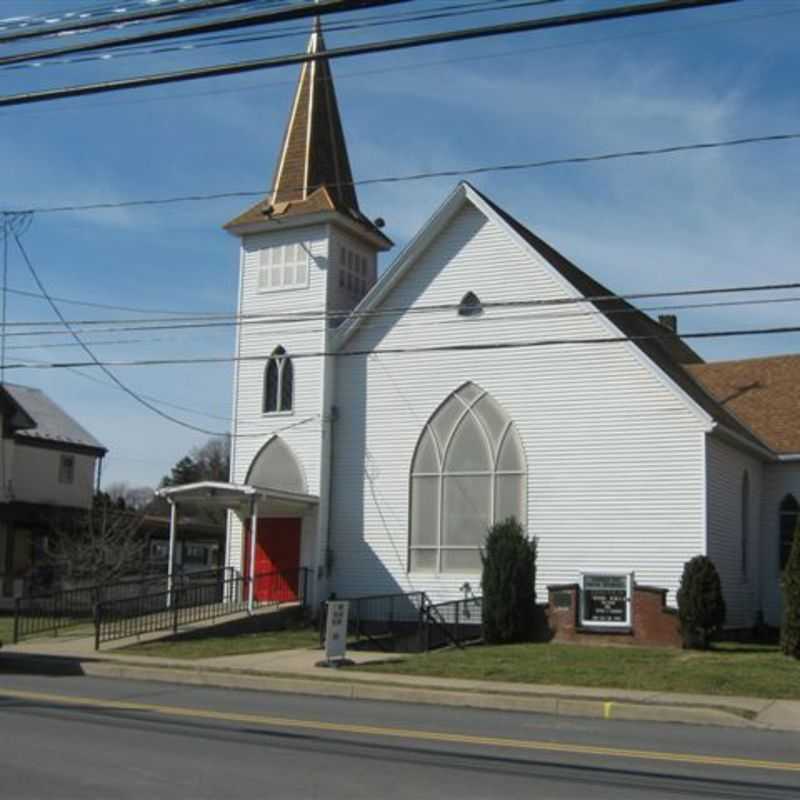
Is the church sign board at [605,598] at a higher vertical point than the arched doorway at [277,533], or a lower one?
lower

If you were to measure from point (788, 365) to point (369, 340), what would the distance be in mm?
11659

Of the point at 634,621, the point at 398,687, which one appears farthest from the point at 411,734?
the point at 634,621

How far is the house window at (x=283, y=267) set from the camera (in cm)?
3125

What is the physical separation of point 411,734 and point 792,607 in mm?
11106

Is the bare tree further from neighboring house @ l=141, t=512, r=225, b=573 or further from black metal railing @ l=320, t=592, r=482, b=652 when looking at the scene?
black metal railing @ l=320, t=592, r=482, b=652

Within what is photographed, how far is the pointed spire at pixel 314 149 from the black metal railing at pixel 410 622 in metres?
10.5

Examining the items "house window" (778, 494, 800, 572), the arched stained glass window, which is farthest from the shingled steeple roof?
"house window" (778, 494, 800, 572)

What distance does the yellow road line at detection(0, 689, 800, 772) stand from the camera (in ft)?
37.9

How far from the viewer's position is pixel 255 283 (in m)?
31.8

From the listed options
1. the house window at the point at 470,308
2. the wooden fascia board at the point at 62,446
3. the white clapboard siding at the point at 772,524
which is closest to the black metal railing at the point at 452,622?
the house window at the point at 470,308

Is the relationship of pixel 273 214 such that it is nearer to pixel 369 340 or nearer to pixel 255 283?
pixel 255 283

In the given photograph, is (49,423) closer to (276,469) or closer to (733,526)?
(276,469)

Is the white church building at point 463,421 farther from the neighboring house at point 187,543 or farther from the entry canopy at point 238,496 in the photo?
the neighboring house at point 187,543

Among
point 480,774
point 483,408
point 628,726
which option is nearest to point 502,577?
point 483,408
